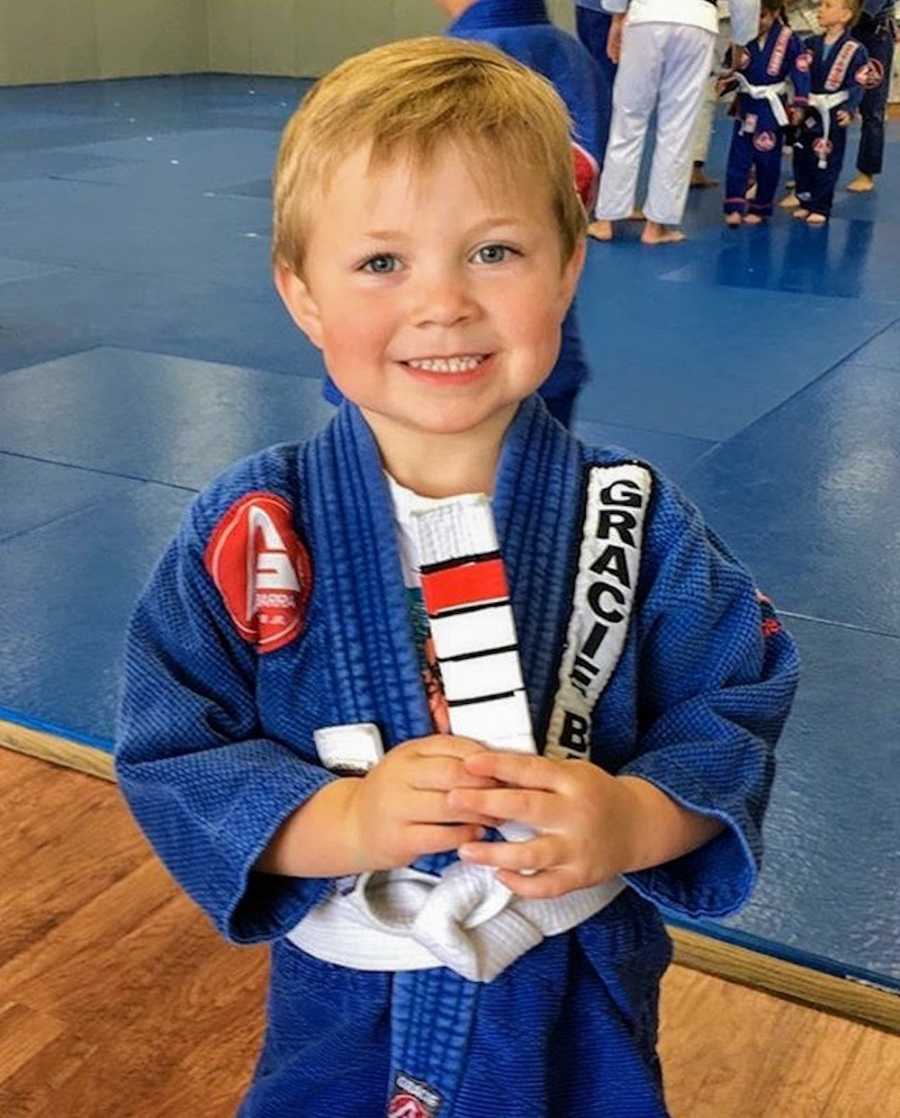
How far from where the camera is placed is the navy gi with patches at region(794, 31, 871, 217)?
26.9ft

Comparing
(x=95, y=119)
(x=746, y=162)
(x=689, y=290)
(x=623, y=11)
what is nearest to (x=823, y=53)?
(x=746, y=162)

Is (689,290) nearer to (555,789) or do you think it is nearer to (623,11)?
(623,11)

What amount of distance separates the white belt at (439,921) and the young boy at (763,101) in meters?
7.49

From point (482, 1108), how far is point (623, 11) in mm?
6944

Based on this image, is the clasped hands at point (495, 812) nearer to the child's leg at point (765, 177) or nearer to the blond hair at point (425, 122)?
the blond hair at point (425, 122)

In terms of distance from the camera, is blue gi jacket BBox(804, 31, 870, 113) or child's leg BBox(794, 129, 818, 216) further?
child's leg BBox(794, 129, 818, 216)

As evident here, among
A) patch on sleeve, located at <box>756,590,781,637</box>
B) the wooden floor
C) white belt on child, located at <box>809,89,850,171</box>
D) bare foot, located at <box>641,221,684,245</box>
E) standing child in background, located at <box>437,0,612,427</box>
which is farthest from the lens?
white belt on child, located at <box>809,89,850,171</box>

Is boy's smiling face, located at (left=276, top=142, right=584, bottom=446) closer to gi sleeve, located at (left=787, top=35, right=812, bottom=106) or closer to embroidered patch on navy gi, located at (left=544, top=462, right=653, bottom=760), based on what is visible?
embroidered patch on navy gi, located at (left=544, top=462, right=653, bottom=760)

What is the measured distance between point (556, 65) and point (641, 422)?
6.01 feet

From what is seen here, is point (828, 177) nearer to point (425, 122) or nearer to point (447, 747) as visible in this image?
point (425, 122)

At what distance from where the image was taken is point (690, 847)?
121 centimetres

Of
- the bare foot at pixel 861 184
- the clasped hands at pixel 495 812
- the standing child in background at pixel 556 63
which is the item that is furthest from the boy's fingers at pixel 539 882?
the bare foot at pixel 861 184

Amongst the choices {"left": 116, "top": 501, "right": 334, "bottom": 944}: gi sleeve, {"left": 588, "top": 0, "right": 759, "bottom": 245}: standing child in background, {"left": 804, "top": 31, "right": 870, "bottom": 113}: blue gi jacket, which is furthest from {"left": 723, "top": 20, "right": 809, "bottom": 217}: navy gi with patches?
{"left": 116, "top": 501, "right": 334, "bottom": 944}: gi sleeve

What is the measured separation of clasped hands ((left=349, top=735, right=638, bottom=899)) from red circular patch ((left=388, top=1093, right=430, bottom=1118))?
23cm
